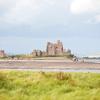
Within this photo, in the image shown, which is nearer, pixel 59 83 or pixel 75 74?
pixel 59 83

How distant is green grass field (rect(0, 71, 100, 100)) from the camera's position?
2938cm

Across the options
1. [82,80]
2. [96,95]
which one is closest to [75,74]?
[82,80]

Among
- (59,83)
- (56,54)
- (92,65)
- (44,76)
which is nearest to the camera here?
(59,83)

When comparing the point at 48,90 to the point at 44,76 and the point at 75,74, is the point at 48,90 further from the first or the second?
the point at 75,74

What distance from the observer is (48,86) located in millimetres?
32969

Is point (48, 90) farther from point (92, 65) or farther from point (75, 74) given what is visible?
point (92, 65)

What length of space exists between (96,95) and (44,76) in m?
7.93

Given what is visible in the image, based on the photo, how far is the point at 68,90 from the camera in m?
31.6

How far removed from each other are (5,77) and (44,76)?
273 centimetres

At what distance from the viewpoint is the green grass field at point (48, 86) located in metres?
29.4

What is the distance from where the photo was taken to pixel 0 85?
33.6 meters

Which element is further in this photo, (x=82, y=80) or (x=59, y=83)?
(x=82, y=80)

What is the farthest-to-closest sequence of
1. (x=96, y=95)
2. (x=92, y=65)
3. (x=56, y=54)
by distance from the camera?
(x=56, y=54), (x=92, y=65), (x=96, y=95)

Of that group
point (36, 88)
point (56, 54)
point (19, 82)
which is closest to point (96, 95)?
point (36, 88)
